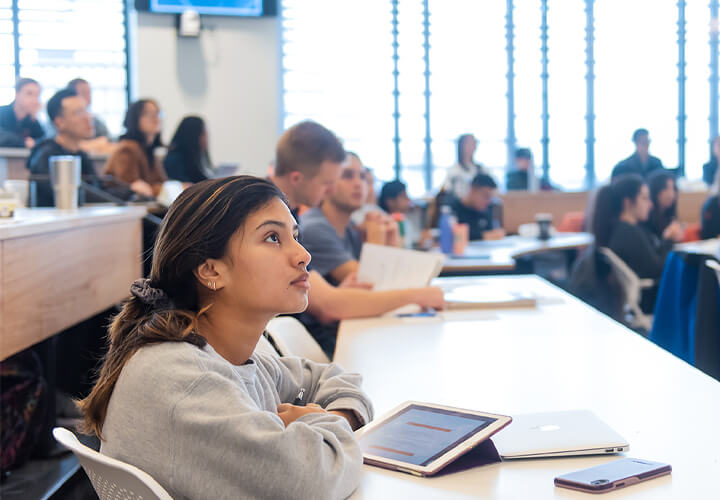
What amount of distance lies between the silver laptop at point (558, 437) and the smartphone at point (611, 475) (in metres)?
0.05

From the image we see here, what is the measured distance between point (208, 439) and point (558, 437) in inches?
21.9

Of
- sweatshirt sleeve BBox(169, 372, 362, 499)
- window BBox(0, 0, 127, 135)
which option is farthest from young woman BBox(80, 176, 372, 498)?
window BBox(0, 0, 127, 135)

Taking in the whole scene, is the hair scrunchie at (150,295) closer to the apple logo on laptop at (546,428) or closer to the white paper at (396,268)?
the apple logo on laptop at (546,428)

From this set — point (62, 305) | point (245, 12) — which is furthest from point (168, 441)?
point (245, 12)

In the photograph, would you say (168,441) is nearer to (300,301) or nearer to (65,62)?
(300,301)

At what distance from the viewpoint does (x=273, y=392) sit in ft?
4.42

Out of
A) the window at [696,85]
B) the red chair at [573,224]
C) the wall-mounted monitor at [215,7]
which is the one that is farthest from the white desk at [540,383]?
the window at [696,85]

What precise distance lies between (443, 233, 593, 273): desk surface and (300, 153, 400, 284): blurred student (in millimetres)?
597

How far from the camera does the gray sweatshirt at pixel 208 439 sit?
964 mm

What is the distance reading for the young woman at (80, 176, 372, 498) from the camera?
97 cm

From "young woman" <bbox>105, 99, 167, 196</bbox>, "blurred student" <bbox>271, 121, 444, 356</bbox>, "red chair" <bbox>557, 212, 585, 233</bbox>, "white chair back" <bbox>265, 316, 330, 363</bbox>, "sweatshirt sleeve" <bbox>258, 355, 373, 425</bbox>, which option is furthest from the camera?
"red chair" <bbox>557, 212, 585, 233</bbox>

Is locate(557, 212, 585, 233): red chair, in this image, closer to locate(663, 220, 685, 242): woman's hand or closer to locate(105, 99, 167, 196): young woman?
locate(663, 220, 685, 242): woman's hand

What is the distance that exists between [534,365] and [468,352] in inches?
8.2

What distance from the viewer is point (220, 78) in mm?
8461
